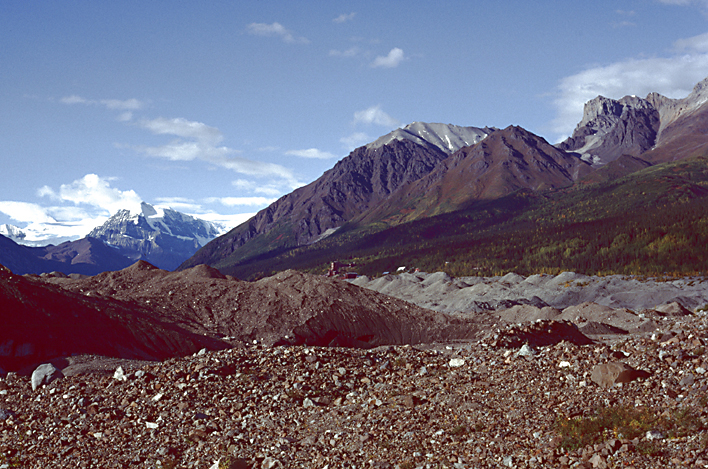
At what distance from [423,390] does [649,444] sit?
909cm

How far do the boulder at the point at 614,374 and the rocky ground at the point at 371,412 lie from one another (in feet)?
0.24

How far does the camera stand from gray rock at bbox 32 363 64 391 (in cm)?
2314

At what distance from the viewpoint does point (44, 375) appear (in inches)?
924

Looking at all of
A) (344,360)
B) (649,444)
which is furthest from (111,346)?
(649,444)

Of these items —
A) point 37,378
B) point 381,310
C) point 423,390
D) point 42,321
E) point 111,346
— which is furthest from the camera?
point 381,310

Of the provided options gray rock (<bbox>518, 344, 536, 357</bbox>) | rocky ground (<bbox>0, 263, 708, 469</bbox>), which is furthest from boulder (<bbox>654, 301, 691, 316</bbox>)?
gray rock (<bbox>518, 344, 536, 357</bbox>)

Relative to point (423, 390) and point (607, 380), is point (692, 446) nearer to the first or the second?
point (607, 380)

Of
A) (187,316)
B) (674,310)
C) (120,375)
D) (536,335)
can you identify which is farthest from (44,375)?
(674,310)

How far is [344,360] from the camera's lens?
1014 inches

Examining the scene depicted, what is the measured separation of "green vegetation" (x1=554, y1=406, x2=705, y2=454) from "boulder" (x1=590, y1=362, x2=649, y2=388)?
214 centimetres

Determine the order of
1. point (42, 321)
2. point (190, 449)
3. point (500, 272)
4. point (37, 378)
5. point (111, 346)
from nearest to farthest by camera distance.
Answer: point (190, 449), point (37, 378), point (42, 321), point (111, 346), point (500, 272)

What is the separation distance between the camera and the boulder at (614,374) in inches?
699

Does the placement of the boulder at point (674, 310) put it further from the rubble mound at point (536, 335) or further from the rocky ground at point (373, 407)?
the rocky ground at point (373, 407)

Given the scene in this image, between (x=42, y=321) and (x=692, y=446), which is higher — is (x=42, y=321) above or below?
above
